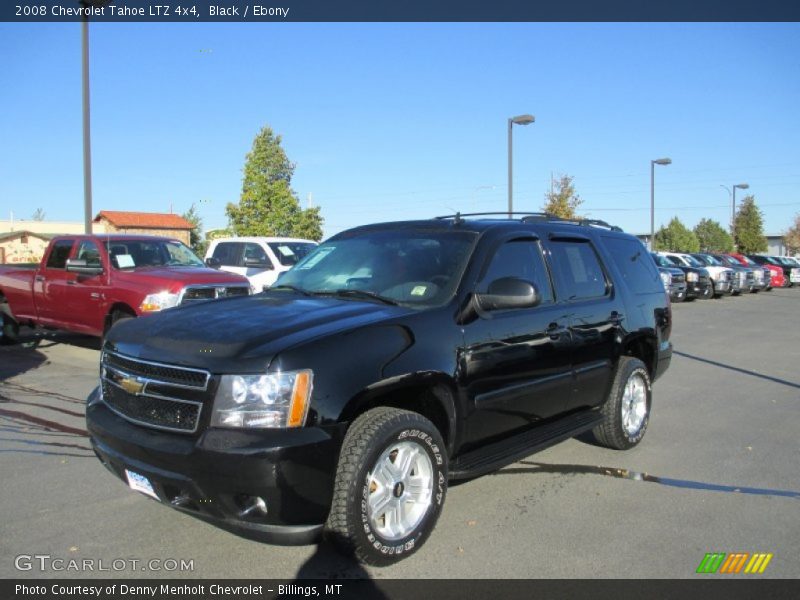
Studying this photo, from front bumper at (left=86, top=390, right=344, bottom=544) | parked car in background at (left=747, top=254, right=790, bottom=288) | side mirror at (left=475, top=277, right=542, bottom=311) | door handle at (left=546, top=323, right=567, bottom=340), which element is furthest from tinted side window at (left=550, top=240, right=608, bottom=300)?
parked car in background at (left=747, top=254, right=790, bottom=288)

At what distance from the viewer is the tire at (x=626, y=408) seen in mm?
5414

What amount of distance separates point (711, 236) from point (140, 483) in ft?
255

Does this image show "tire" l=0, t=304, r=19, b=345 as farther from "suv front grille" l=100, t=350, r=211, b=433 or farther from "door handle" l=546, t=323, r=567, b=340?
"door handle" l=546, t=323, r=567, b=340

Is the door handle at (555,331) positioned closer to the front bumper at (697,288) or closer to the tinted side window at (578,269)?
the tinted side window at (578,269)

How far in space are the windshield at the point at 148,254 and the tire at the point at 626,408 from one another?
23.3 feet

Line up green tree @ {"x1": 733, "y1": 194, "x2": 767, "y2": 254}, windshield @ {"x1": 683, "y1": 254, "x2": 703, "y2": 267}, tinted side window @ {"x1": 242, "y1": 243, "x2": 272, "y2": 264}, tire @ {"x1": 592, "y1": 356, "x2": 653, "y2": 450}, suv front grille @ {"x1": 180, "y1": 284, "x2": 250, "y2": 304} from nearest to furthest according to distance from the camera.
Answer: tire @ {"x1": 592, "y1": 356, "x2": 653, "y2": 450}
suv front grille @ {"x1": 180, "y1": 284, "x2": 250, "y2": 304}
tinted side window @ {"x1": 242, "y1": 243, "x2": 272, "y2": 264}
windshield @ {"x1": 683, "y1": 254, "x2": 703, "y2": 267}
green tree @ {"x1": 733, "y1": 194, "x2": 767, "y2": 254}

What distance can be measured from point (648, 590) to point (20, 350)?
10736mm

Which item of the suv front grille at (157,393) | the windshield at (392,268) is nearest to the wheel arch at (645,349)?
the windshield at (392,268)

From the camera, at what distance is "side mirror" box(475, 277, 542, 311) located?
158 inches

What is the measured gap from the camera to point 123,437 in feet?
11.1

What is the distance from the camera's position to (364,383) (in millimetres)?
3312

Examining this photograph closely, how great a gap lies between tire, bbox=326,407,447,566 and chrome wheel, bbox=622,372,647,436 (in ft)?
8.29

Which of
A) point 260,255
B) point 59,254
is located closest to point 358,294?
point 59,254
